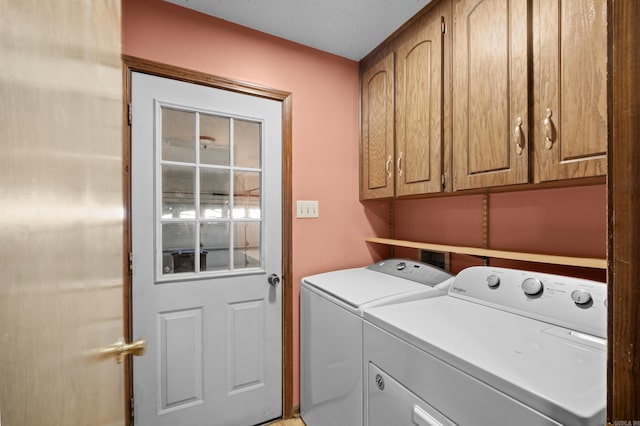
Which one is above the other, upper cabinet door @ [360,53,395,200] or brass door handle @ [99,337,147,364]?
upper cabinet door @ [360,53,395,200]

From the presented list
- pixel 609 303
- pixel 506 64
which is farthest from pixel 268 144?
pixel 609 303

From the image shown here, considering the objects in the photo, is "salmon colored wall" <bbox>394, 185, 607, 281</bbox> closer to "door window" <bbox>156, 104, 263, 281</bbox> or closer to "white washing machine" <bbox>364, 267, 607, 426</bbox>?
"white washing machine" <bbox>364, 267, 607, 426</bbox>

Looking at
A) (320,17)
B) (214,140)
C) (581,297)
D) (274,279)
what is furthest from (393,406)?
(320,17)

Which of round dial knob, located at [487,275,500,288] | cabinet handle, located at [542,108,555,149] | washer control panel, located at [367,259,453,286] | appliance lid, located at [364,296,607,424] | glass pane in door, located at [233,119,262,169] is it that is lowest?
appliance lid, located at [364,296,607,424]

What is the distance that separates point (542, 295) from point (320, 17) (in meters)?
1.78

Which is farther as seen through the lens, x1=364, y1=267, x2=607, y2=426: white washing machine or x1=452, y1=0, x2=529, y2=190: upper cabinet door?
x1=452, y1=0, x2=529, y2=190: upper cabinet door

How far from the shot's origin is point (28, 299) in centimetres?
28

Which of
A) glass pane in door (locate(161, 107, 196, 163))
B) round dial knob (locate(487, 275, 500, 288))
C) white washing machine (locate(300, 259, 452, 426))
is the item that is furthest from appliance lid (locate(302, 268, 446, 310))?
glass pane in door (locate(161, 107, 196, 163))

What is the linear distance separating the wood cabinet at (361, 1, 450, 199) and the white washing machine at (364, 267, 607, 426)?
24.5 inches

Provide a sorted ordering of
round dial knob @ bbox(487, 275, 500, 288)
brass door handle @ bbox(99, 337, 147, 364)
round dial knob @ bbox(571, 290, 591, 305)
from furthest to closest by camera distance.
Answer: round dial knob @ bbox(487, 275, 500, 288)
round dial knob @ bbox(571, 290, 591, 305)
brass door handle @ bbox(99, 337, 147, 364)

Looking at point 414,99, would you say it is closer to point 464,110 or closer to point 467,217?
point 464,110

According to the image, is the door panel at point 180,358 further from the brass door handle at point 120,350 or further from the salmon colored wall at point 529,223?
the salmon colored wall at point 529,223

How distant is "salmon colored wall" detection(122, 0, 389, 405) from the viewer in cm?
157

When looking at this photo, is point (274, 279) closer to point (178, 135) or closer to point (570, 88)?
point (178, 135)
